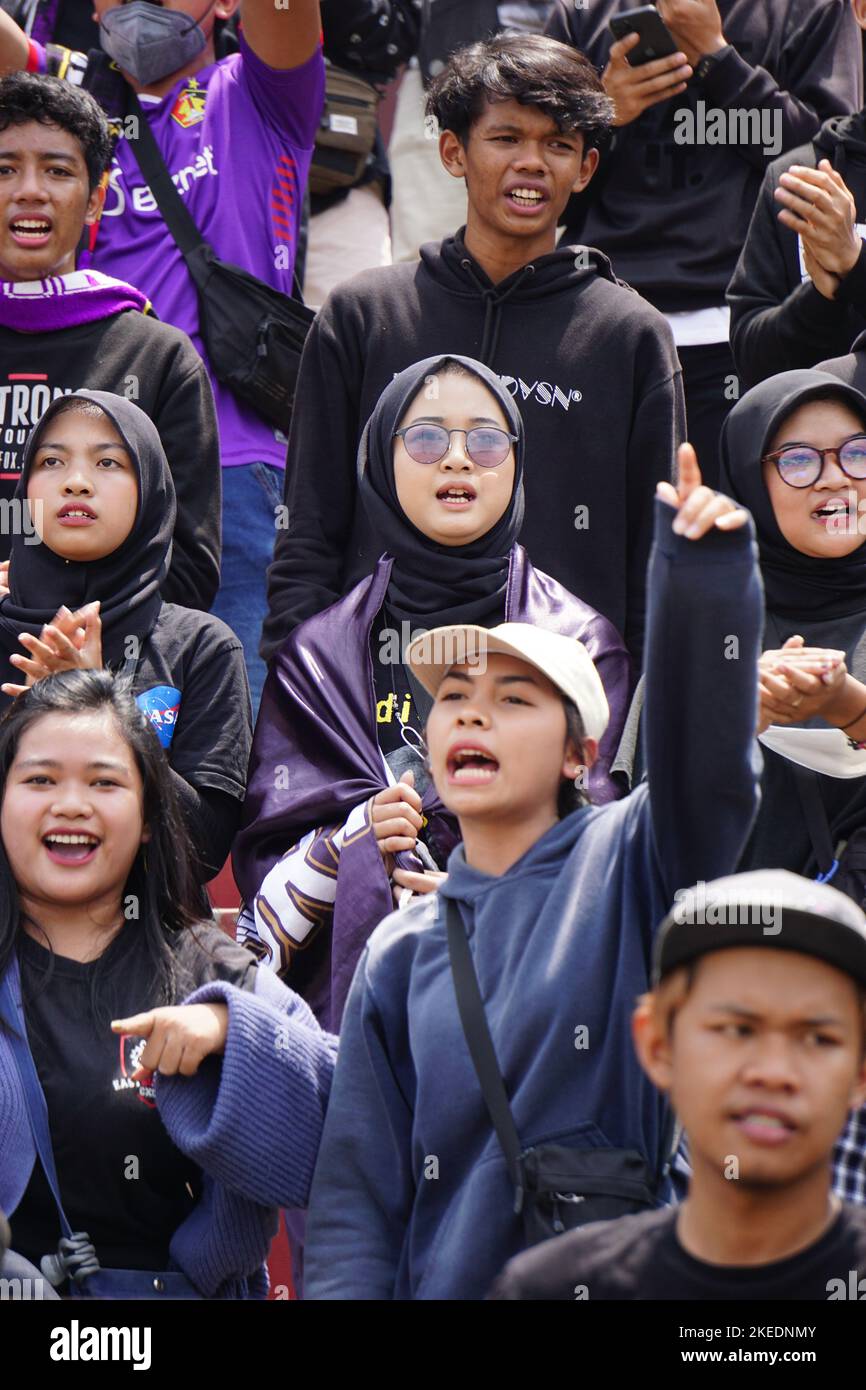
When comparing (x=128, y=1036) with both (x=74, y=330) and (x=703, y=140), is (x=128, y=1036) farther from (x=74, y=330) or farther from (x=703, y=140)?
(x=703, y=140)

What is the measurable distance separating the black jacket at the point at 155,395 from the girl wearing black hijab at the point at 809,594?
119cm

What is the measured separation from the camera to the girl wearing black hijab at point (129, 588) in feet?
14.0

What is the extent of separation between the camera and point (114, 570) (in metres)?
4.45

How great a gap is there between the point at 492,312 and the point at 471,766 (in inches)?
77.2

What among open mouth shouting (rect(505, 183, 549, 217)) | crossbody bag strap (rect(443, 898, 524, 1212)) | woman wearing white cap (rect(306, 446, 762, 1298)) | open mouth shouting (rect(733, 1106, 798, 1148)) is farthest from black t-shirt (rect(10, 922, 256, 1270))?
open mouth shouting (rect(505, 183, 549, 217))

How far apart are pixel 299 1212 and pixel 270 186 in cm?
279

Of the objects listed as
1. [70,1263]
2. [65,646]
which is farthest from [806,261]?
[70,1263]

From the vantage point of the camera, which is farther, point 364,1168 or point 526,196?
point 526,196

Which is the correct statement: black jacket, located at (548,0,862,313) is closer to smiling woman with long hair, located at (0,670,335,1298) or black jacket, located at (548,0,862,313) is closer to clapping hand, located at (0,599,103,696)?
clapping hand, located at (0,599,103,696)

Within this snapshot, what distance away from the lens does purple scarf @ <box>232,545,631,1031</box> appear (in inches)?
159

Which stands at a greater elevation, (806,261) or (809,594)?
(806,261)

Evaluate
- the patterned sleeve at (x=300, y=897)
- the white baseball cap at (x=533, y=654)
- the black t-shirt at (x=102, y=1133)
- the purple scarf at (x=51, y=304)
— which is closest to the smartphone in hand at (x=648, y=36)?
the purple scarf at (x=51, y=304)

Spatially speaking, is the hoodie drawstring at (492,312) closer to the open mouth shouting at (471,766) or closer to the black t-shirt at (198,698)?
the black t-shirt at (198,698)

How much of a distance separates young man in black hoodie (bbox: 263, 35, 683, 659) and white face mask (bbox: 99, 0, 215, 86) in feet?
2.68
